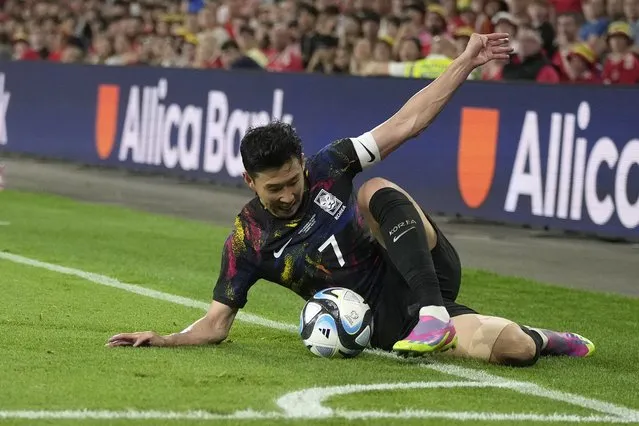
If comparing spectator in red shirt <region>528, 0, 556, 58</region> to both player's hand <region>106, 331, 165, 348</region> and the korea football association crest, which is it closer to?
the korea football association crest

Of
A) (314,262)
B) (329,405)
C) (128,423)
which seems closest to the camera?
(128,423)

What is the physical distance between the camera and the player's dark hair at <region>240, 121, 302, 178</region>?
6914mm

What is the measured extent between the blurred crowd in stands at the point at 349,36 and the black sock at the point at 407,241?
27.3 feet

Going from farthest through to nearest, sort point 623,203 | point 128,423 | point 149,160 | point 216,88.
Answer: point 149,160 < point 216,88 < point 623,203 < point 128,423

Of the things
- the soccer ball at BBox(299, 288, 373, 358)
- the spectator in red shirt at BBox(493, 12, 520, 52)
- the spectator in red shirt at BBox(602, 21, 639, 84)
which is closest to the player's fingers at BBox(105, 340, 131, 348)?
the soccer ball at BBox(299, 288, 373, 358)

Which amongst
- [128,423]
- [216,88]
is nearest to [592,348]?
[128,423]

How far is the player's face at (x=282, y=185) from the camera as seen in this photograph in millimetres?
6957

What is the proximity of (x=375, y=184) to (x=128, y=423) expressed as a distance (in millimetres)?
2194

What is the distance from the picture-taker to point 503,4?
59.6 feet

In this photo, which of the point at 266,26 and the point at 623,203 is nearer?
the point at 623,203

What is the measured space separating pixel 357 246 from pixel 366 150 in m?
0.49

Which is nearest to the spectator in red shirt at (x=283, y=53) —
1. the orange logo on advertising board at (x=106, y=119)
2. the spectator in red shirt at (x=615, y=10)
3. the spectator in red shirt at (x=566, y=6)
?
the orange logo on advertising board at (x=106, y=119)

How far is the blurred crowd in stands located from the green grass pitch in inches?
208

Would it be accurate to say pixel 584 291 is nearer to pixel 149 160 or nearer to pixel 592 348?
pixel 592 348
